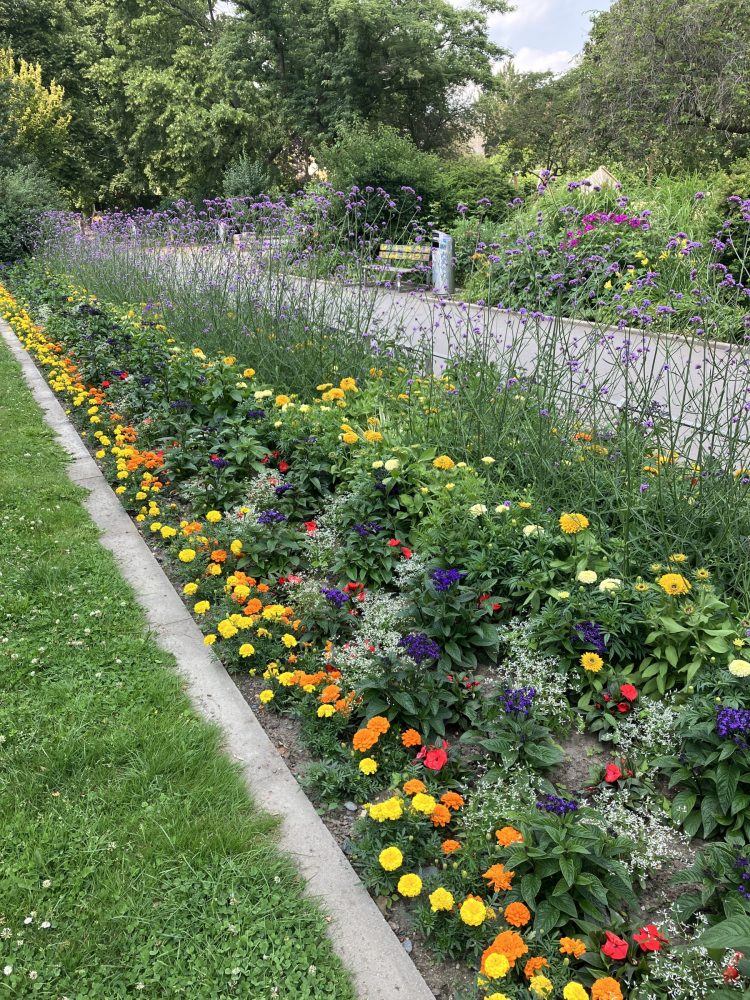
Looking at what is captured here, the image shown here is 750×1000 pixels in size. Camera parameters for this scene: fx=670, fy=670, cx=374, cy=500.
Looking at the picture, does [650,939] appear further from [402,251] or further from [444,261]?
[444,261]

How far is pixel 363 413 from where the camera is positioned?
379 centimetres

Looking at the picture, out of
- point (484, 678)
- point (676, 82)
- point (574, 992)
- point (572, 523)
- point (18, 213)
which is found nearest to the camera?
point (574, 992)

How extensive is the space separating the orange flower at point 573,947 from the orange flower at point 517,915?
85mm

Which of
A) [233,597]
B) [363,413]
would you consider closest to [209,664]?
[233,597]

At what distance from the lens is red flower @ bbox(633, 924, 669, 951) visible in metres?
1.43

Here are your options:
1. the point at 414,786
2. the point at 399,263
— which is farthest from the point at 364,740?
the point at 399,263

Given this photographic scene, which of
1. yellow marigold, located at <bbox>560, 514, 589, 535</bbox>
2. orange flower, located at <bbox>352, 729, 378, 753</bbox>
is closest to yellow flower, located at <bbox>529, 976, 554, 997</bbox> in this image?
orange flower, located at <bbox>352, 729, 378, 753</bbox>

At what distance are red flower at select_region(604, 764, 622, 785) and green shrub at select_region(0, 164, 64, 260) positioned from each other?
48.0ft

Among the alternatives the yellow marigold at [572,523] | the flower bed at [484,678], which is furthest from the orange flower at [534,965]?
the yellow marigold at [572,523]

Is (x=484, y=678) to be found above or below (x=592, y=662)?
below

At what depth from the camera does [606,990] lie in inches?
52.1

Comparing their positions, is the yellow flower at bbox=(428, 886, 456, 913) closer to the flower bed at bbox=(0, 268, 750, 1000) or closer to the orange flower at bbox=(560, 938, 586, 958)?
the flower bed at bbox=(0, 268, 750, 1000)

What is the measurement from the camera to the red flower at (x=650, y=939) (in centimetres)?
143

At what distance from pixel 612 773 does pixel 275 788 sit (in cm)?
97
